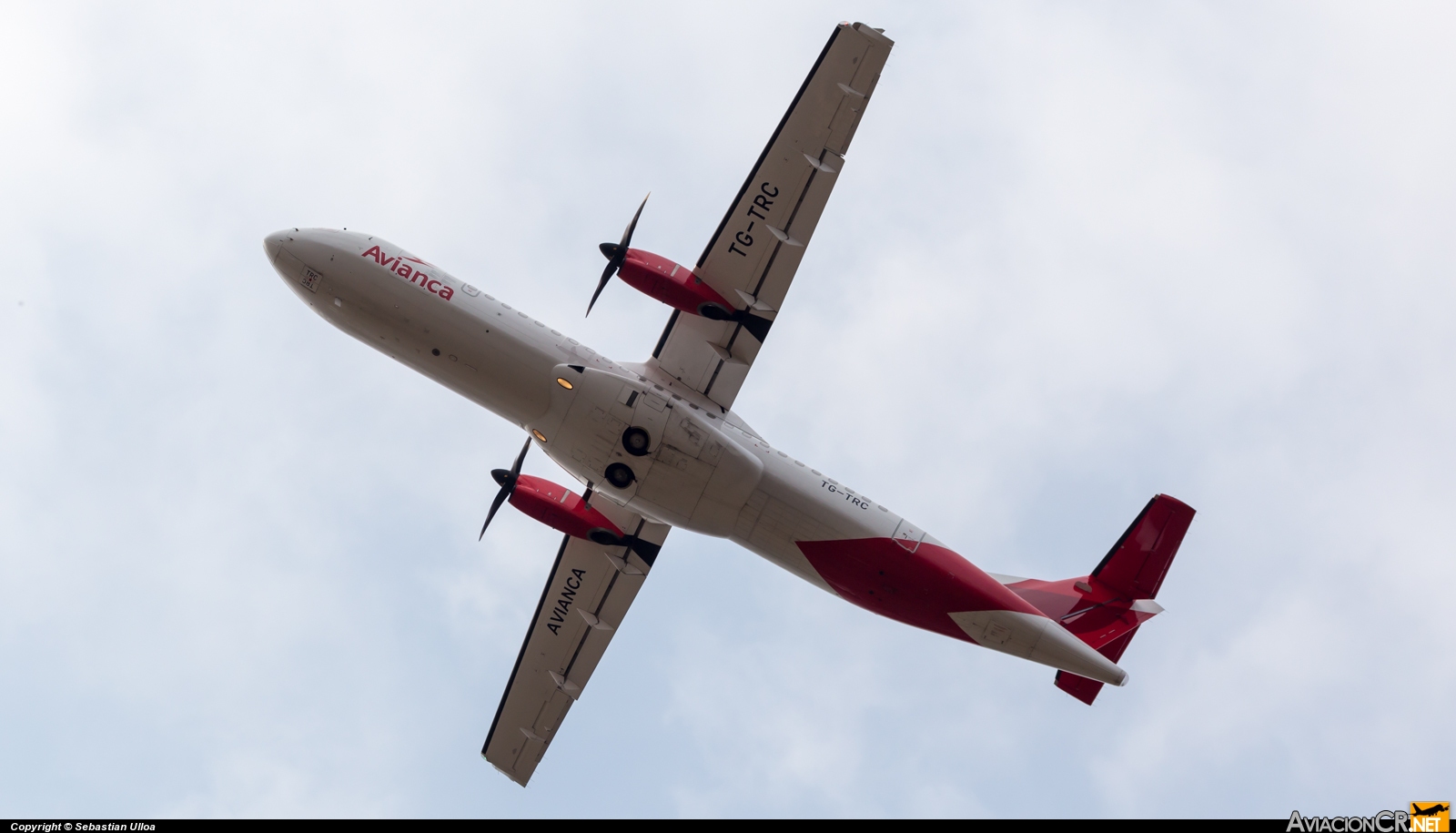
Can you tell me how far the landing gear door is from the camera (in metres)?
24.3

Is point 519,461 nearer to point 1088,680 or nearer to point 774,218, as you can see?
point 774,218

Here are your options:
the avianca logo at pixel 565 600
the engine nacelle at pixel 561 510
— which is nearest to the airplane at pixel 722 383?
the engine nacelle at pixel 561 510

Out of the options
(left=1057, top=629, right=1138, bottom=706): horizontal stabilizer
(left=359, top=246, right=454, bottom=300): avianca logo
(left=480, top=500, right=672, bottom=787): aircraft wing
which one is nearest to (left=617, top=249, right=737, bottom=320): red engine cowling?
(left=359, top=246, right=454, bottom=300): avianca logo

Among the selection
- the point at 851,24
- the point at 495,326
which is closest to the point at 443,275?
the point at 495,326

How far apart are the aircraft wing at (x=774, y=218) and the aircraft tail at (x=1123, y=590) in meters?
9.72

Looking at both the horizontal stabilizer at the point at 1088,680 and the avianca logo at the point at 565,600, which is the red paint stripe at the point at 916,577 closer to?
the horizontal stabilizer at the point at 1088,680

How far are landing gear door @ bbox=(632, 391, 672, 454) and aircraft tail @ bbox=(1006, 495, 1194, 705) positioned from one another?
1026cm

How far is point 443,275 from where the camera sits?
82.5 feet

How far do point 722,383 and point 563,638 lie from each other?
28.2ft

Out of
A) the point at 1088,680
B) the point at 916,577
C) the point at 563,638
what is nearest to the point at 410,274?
the point at 563,638

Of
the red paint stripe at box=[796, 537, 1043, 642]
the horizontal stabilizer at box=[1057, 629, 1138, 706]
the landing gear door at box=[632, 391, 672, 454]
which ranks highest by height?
the landing gear door at box=[632, 391, 672, 454]

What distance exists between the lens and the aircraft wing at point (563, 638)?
2864cm

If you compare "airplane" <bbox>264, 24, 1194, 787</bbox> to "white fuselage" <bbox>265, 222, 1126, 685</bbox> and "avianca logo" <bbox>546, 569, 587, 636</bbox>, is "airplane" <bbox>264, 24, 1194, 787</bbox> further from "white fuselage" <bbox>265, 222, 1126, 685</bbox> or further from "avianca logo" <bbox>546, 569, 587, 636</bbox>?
"avianca logo" <bbox>546, 569, 587, 636</bbox>

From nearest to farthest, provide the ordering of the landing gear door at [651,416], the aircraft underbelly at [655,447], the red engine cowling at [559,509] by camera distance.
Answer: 1. the landing gear door at [651,416]
2. the aircraft underbelly at [655,447]
3. the red engine cowling at [559,509]
